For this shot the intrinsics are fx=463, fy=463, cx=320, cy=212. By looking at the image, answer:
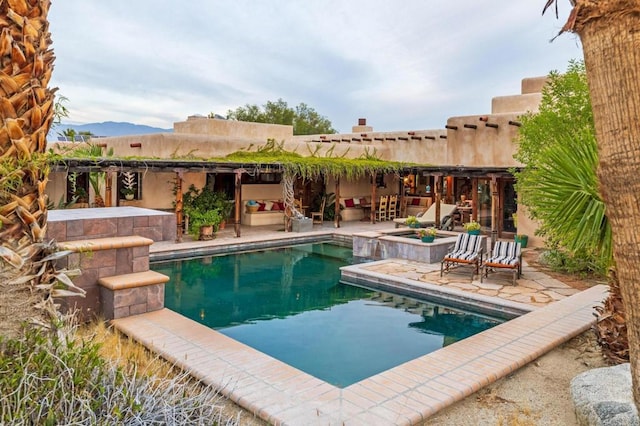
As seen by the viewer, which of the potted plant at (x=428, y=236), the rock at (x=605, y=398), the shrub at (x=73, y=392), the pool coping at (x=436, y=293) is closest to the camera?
the shrub at (x=73, y=392)

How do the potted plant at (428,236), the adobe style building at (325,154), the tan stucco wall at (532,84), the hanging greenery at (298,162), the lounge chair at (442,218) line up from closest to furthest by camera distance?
the potted plant at (428,236)
the adobe style building at (325,154)
the hanging greenery at (298,162)
the lounge chair at (442,218)
the tan stucco wall at (532,84)

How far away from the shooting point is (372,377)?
498 centimetres

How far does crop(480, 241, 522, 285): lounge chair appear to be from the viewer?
33.7ft

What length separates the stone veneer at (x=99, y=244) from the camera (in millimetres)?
6809

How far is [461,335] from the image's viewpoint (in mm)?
7871

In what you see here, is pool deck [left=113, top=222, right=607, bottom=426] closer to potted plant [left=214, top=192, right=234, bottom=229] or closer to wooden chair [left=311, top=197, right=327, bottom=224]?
potted plant [left=214, top=192, right=234, bottom=229]

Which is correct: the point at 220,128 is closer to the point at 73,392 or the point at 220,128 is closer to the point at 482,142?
the point at 482,142

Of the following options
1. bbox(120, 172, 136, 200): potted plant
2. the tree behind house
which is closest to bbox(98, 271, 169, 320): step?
bbox(120, 172, 136, 200): potted plant

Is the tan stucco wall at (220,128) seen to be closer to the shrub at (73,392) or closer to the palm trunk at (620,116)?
the shrub at (73,392)

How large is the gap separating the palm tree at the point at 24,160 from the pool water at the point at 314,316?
3.85 m

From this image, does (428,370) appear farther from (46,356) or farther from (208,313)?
(208,313)

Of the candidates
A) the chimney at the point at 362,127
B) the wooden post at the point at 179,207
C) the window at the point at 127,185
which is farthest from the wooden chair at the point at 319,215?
the chimney at the point at 362,127

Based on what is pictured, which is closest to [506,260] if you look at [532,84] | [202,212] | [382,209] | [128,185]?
[202,212]

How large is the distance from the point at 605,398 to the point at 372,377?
7.04 feet
